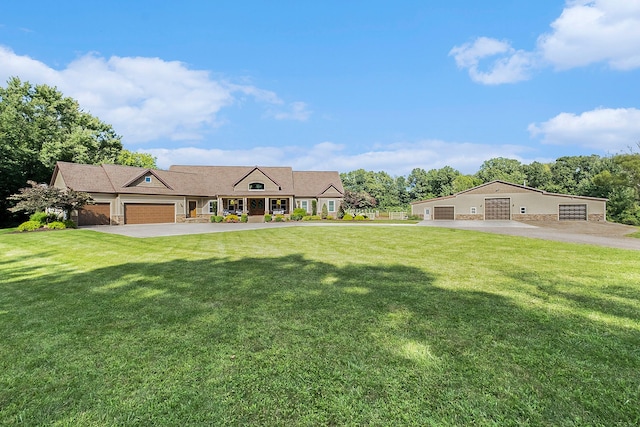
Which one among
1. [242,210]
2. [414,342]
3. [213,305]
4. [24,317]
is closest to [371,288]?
[414,342]

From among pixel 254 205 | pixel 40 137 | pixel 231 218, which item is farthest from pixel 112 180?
pixel 254 205

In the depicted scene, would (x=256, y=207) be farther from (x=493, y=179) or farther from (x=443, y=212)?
(x=493, y=179)

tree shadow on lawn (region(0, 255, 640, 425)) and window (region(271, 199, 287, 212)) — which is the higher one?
window (region(271, 199, 287, 212))

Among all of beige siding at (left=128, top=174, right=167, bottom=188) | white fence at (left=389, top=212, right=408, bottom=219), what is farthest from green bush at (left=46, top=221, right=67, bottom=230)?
white fence at (left=389, top=212, right=408, bottom=219)

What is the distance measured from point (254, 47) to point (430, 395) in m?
23.1

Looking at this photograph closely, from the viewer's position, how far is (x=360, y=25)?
17.4 m

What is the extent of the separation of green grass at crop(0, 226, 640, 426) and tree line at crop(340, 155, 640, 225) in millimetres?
31292

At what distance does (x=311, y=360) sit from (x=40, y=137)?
42.2 metres

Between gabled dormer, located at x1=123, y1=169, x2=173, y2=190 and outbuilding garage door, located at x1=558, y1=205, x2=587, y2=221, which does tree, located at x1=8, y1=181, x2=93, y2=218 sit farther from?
outbuilding garage door, located at x1=558, y1=205, x2=587, y2=221

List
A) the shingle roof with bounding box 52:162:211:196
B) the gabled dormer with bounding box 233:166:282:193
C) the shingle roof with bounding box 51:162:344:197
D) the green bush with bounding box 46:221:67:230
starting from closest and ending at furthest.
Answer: the green bush with bounding box 46:221:67:230, the shingle roof with bounding box 52:162:211:196, the shingle roof with bounding box 51:162:344:197, the gabled dormer with bounding box 233:166:282:193

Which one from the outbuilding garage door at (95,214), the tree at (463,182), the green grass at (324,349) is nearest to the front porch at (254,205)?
the outbuilding garage door at (95,214)

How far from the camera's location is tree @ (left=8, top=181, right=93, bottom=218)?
19.1 m

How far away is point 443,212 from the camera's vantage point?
110ft

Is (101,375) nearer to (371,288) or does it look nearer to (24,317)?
(24,317)
